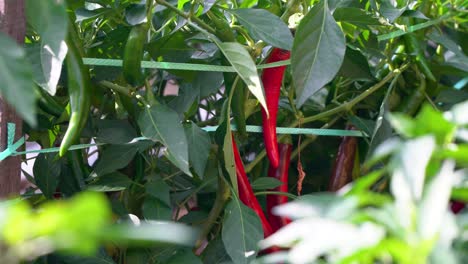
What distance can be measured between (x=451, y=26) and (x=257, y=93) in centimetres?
62

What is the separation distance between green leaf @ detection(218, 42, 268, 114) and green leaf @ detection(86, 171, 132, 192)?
8.7 inches

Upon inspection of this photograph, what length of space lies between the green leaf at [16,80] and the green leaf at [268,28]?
1.57ft

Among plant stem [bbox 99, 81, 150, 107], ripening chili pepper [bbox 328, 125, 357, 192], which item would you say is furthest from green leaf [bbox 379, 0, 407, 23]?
plant stem [bbox 99, 81, 150, 107]

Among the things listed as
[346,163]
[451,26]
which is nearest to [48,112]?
[346,163]

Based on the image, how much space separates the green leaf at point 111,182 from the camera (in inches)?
35.2

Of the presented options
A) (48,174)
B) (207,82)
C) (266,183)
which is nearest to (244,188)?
(266,183)

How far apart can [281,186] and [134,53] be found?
0.32m

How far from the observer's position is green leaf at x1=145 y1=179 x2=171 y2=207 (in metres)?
0.87

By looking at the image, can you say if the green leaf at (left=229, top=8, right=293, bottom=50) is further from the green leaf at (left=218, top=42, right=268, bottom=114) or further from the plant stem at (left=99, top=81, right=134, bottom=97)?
the plant stem at (left=99, top=81, right=134, bottom=97)

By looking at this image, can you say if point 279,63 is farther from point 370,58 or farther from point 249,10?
point 370,58

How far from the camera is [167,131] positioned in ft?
2.64

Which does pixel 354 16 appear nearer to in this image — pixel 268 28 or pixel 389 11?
pixel 389 11

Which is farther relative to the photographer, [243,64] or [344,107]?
[344,107]

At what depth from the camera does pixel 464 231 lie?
1.21 ft
